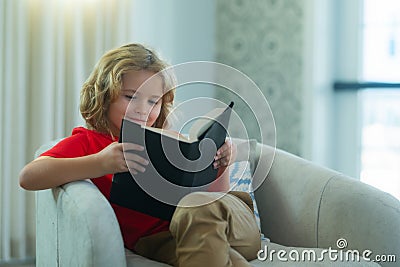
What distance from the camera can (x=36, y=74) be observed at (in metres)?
2.93

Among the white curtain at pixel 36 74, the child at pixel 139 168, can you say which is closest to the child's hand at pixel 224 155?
the child at pixel 139 168

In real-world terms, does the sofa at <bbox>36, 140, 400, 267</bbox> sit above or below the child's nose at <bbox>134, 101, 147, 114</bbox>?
below

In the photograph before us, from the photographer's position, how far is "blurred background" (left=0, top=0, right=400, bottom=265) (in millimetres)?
2916

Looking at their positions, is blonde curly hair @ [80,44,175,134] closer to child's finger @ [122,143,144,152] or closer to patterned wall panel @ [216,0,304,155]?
child's finger @ [122,143,144,152]

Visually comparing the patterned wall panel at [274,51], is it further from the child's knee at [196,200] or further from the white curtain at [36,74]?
the child's knee at [196,200]

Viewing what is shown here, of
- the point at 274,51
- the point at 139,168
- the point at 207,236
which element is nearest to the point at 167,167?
the point at 139,168

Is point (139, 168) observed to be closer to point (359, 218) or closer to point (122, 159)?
point (122, 159)

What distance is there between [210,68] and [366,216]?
1.51 m

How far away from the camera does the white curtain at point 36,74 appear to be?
9.42 ft

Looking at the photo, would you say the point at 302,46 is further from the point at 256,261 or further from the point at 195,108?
the point at 256,261

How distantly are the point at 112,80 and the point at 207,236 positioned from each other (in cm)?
55

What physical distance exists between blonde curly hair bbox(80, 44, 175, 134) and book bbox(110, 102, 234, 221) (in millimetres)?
249

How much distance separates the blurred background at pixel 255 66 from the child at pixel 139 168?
3.24 ft

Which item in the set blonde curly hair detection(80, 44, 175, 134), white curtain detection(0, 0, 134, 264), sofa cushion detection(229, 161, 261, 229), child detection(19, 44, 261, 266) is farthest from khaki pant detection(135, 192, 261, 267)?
white curtain detection(0, 0, 134, 264)
